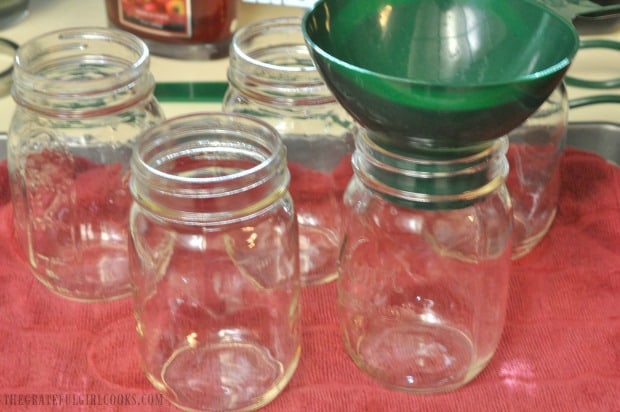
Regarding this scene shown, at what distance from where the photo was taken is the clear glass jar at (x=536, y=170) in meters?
0.59

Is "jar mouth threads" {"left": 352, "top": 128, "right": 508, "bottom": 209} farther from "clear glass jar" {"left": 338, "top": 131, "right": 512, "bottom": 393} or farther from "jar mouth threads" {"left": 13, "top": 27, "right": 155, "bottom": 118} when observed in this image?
"jar mouth threads" {"left": 13, "top": 27, "right": 155, "bottom": 118}

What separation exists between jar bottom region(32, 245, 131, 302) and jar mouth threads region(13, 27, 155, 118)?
116mm

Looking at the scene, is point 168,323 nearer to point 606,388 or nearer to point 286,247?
point 286,247

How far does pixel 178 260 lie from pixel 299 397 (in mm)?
108

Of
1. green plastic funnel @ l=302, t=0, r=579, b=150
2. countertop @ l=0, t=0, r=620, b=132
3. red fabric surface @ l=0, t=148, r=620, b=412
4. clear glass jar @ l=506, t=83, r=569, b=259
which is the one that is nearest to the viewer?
green plastic funnel @ l=302, t=0, r=579, b=150

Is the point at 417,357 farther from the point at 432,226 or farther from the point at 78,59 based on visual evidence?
the point at 78,59

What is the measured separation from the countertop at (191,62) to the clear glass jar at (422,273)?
0.22m

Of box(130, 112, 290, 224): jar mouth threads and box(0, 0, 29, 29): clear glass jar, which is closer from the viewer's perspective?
box(130, 112, 290, 224): jar mouth threads

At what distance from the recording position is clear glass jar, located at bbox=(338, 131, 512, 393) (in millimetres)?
451

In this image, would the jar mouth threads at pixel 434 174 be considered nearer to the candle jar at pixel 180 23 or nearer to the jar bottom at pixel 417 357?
the jar bottom at pixel 417 357

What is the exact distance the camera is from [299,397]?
1.56 ft

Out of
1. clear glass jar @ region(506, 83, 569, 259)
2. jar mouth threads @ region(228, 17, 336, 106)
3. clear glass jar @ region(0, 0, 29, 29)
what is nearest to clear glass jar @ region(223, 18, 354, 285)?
jar mouth threads @ region(228, 17, 336, 106)

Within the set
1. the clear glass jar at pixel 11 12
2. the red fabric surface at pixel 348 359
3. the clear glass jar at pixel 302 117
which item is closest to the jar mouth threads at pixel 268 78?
the clear glass jar at pixel 302 117

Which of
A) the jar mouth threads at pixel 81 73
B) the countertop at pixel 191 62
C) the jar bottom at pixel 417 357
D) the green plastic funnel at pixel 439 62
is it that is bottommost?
the jar bottom at pixel 417 357
